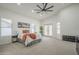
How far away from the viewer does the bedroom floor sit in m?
2.10

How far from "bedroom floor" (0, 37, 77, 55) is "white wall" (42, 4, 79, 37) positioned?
0.99 feet

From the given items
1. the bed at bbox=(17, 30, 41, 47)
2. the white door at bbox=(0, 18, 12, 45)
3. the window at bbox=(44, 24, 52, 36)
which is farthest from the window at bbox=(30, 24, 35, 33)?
the white door at bbox=(0, 18, 12, 45)

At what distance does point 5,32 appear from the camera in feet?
7.00

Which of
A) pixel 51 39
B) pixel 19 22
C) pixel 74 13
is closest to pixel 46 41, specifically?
pixel 51 39

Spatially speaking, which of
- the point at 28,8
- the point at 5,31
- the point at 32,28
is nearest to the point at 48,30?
the point at 32,28

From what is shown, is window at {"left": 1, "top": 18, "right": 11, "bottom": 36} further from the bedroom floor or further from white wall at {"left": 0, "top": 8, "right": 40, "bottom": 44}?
the bedroom floor

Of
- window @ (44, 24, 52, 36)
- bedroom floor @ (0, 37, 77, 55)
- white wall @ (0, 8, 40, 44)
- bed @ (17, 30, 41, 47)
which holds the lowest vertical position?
bedroom floor @ (0, 37, 77, 55)

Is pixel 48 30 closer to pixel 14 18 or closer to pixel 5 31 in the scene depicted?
pixel 14 18

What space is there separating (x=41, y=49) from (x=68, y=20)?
98cm

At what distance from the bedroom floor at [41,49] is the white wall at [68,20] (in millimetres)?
303

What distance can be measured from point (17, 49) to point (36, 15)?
38.0 inches

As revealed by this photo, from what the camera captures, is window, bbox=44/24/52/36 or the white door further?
window, bbox=44/24/52/36

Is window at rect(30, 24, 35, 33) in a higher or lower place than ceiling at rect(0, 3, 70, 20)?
lower
